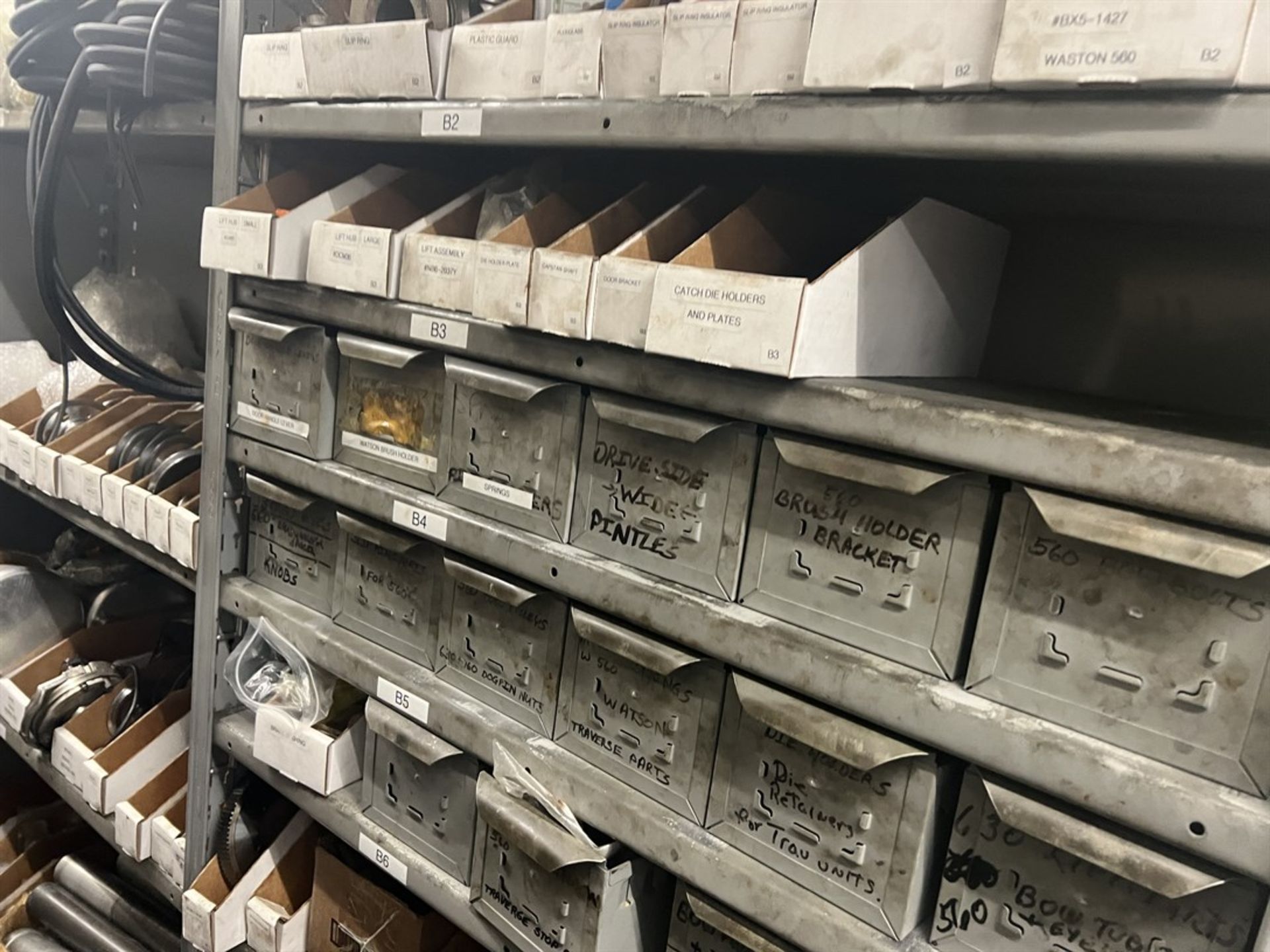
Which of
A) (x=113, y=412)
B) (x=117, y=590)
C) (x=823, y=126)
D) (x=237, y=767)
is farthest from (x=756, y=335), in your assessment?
(x=117, y=590)

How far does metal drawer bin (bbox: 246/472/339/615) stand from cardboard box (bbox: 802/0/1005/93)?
914 millimetres

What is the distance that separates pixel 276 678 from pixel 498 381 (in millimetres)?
708

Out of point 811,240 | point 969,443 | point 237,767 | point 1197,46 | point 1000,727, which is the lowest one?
point 237,767

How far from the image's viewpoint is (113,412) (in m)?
1.84

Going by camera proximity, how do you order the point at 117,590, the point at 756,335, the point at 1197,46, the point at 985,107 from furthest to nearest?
the point at 117,590 → the point at 756,335 → the point at 985,107 → the point at 1197,46

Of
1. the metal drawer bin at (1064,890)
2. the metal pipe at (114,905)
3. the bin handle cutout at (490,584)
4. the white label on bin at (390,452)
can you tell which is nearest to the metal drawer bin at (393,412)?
the white label on bin at (390,452)

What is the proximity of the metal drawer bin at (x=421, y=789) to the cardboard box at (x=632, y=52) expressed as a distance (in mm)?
782

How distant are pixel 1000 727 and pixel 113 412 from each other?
1.76m

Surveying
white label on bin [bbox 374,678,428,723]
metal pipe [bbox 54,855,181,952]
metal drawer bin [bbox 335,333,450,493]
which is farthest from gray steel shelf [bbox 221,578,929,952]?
metal pipe [bbox 54,855,181,952]

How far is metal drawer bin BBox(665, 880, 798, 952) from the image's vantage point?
88 cm

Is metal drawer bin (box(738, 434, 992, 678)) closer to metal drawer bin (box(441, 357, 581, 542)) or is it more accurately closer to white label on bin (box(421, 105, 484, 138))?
metal drawer bin (box(441, 357, 581, 542))

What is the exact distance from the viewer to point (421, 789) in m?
1.22

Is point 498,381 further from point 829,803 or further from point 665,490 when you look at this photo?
point 829,803

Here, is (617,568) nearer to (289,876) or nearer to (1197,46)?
(1197,46)
